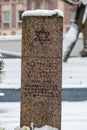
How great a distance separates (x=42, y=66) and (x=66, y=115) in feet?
8.76

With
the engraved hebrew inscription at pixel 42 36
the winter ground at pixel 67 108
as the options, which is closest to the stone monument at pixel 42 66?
the engraved hebrew inscription at pixel 42 36

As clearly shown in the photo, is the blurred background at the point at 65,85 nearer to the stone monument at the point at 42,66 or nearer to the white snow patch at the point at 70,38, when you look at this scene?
the white snow patch at the point at 70,38

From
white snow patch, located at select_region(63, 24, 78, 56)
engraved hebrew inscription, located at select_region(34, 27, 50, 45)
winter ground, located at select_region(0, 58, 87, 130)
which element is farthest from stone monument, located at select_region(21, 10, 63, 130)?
white snow patch, located at select_region(63, 24, 78, 56)

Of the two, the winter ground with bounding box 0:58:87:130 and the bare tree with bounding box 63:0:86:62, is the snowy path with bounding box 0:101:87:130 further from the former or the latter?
the bare tree with bounding box 63:0:86:62

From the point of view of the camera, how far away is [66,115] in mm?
10078

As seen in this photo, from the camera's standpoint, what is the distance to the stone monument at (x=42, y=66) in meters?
7.55

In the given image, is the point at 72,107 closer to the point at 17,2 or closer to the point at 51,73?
the point at 51,73

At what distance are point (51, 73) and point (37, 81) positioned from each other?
24 cm

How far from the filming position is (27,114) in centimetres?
779

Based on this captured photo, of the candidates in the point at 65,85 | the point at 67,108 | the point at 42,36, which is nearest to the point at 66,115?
the point at 67,108

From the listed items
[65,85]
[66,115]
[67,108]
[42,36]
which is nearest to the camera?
[42,36]

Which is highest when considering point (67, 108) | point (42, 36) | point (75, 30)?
point (42, 36)

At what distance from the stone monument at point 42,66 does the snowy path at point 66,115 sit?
970 millimetres

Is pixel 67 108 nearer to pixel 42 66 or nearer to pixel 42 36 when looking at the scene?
pixel 42 66
